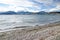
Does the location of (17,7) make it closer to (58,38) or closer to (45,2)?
(45,2)

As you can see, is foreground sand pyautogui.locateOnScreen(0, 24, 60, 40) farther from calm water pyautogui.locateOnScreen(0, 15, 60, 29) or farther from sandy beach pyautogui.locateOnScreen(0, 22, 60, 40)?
calm water pyautogui.locateOnScreen(0, 15, 60, 29)

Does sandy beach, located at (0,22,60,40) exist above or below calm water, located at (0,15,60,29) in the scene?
below

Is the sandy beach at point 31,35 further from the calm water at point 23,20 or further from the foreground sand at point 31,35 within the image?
the calm water at point 23,20

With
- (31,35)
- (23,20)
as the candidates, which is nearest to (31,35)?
(31,35)

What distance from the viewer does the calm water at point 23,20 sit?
3.63 metres

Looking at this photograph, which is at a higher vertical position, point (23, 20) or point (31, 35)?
point (23, 20)

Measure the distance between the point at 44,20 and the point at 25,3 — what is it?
1165 mm

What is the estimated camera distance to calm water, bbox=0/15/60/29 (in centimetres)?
363

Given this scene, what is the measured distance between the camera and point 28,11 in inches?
147

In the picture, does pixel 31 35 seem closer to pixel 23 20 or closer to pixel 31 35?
pixel 31 35

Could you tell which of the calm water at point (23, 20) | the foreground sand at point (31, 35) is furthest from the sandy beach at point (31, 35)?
the calm water at point (23, 20)

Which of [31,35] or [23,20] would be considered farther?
[23,20]

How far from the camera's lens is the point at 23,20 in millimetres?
4055

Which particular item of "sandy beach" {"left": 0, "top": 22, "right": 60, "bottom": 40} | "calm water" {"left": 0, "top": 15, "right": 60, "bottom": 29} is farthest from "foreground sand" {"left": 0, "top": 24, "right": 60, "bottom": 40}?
"calm water" {"left": 0, "top": 15, "right": 60, "bottom": 29}
